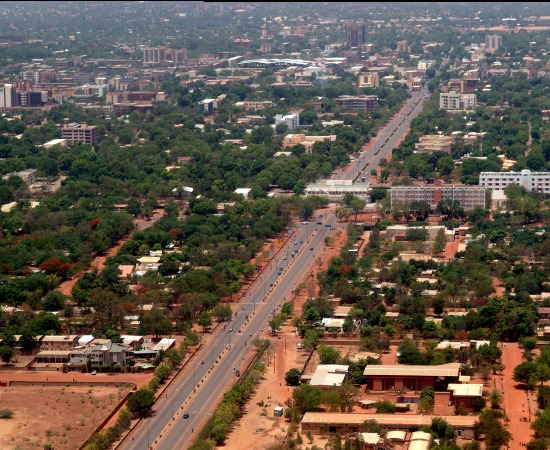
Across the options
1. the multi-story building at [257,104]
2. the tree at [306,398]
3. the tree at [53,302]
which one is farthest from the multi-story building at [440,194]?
the multi-story building at [257,104]

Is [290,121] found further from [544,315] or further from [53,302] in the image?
[544,315]

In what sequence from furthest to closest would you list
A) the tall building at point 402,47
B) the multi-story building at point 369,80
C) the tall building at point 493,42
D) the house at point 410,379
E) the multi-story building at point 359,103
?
the tall building at point 402,47 → the tall building at point 493,42 → the multi-story building at point 369,80 → the multi-story building at point 359,103 → the house at point 410,379

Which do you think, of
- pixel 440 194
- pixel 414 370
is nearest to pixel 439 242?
pixel 440 194

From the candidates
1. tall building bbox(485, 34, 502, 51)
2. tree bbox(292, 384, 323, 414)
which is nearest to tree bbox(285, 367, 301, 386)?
tree bbox(292, 384, 323, 414)

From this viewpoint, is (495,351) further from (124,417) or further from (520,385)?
(124,417)

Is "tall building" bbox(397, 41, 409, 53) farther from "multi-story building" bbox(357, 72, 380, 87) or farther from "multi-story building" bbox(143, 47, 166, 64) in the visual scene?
"multi-story building" bbox(357, 72, 380, 87)

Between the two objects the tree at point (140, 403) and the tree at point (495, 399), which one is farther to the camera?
the tree at point (140, 403)

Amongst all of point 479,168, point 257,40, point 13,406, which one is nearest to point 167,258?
point 13,406

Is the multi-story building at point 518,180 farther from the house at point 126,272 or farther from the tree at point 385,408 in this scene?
the tree at point 385,408
